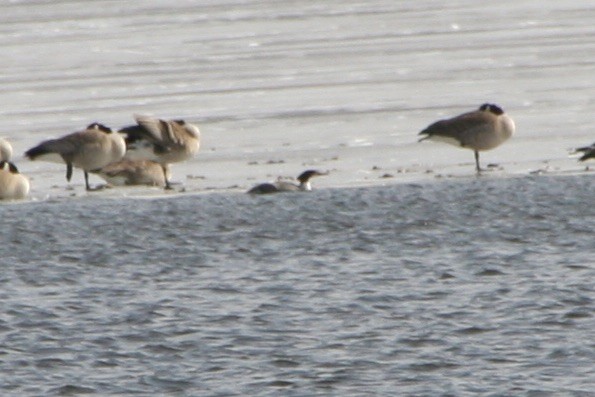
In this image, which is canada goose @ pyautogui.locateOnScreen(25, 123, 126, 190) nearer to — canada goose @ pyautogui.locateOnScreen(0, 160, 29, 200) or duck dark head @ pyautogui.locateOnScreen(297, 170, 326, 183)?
canada goose @ pyautogui.locateOnScreen(0, 160, 29, 200)

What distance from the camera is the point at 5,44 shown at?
2684 cm

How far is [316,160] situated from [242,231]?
3.58 metres

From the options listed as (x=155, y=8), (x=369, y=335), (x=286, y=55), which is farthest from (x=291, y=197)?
(x=155, y=8)

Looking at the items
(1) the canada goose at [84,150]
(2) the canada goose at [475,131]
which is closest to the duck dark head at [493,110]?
(2) the canada goose at [475,131]

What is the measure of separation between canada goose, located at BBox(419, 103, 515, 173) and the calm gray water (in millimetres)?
1480

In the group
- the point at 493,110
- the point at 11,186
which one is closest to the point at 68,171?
the point at 11,186

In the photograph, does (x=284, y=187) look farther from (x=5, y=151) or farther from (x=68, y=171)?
(x=5, y=151)

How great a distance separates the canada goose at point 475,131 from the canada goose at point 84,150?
2719 millimetres

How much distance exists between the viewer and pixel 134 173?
47.0 feet

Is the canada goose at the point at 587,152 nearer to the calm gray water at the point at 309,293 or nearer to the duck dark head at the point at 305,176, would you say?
the calm gray water at the point at 309,293

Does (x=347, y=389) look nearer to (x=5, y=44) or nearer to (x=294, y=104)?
(x=294, y=104)

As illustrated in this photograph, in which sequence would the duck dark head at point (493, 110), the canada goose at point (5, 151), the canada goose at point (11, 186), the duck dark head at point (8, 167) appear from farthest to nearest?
the duck dark head at point (493, 110) → the canada goose at point (5, 151) → the duck dark head at point (8, 167) → the canada goose at point (11, 186)

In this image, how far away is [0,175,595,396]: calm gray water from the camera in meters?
7.36

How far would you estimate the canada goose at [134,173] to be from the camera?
14.2 meters
